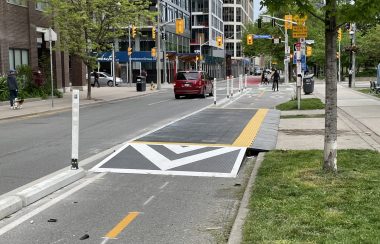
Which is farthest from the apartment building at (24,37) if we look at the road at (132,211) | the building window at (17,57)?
the road at (132,211)

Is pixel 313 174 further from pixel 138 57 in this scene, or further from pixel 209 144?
pixel 138 57

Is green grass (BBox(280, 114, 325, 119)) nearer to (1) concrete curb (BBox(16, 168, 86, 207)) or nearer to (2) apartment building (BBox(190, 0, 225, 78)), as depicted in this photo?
(1) concrete curb (BBox(16, 168, 86, 207))

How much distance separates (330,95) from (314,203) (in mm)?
2299

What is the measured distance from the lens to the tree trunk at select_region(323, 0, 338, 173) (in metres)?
8.07

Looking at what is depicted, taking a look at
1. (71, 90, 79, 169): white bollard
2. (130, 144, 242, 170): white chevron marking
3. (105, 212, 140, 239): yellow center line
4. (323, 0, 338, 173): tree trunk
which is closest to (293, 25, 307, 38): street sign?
(130, 144, 242, 170): white chevron marking

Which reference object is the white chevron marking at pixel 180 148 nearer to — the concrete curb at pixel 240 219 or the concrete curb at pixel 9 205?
the concrete curb at pixel 240 219

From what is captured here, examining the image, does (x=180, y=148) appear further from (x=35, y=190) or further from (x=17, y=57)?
(x=17, y=57)

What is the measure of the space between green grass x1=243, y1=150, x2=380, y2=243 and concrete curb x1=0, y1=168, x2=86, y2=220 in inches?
117

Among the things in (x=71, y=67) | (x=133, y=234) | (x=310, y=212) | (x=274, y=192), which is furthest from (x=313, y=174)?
(x=71, y=67)

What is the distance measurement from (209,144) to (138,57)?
56746 millimetres

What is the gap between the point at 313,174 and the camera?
8.19 meters

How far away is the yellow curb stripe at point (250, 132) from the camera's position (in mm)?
11886

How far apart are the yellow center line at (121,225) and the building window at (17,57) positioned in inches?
1029

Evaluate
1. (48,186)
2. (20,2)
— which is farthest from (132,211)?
(20,2)
